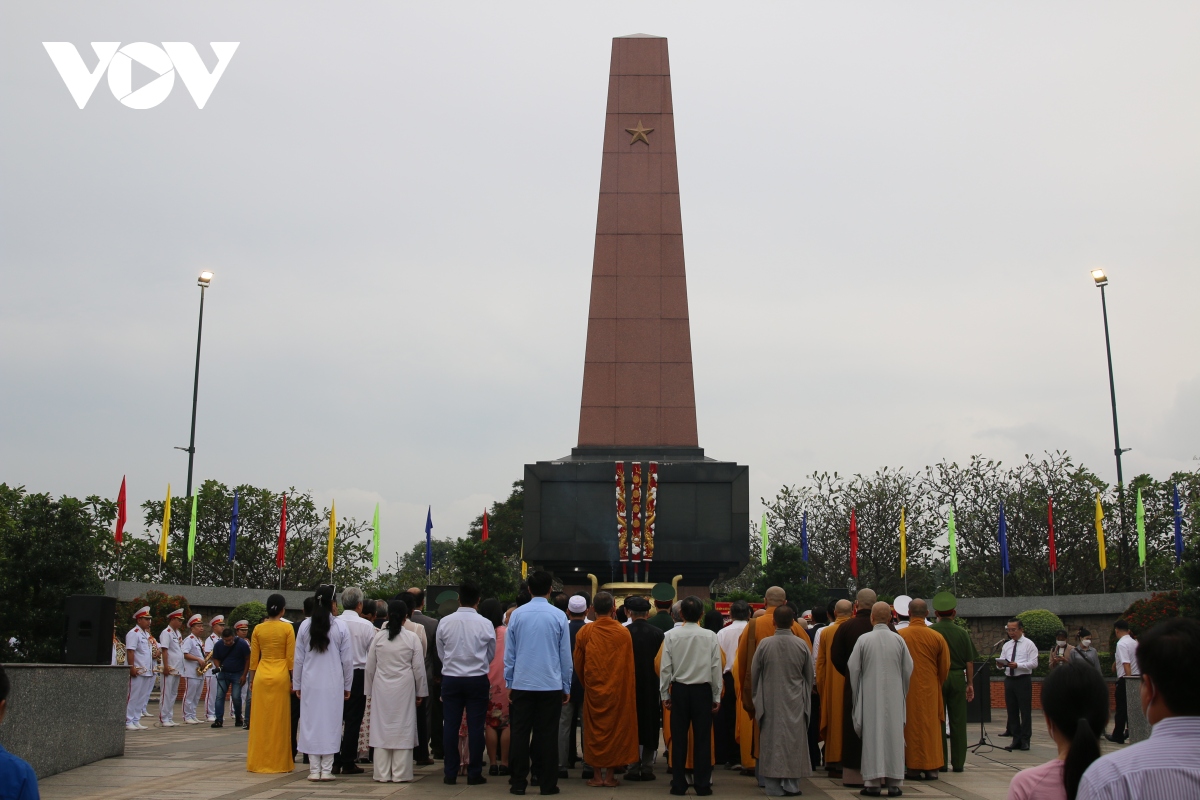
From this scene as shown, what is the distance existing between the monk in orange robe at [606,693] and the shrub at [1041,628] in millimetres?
15600

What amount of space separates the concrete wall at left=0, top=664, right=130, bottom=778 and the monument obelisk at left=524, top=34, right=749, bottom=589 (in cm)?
1278

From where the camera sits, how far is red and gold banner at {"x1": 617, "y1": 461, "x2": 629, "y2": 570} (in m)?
22.4

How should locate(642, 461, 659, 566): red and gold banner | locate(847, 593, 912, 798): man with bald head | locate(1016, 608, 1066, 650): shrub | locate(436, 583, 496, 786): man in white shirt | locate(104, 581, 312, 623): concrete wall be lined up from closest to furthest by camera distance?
1. locate(847, 593, 912, 798): man with bald head
2. locate(436, 583, 496, 786): man in white shirt
3. locate(1016, 608, 1066, 650): shrub
4. locate(642, 461, 659, 566): red and gold banner
5. locate(104, 581, 312, 623): concrete wall

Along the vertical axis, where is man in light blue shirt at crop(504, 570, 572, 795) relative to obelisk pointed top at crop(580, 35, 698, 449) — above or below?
below

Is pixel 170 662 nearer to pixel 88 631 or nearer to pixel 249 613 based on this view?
pixel 88 631

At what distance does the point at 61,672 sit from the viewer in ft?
30.8

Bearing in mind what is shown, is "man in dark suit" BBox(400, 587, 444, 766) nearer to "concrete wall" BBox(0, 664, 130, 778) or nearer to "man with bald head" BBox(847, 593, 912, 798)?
"concrete wall" BBox(0, 664, 130, 778)

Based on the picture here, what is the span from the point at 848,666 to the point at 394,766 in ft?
12.2

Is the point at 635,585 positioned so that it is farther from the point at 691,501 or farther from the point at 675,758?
the point at 675,758

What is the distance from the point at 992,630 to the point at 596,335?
1231 cm

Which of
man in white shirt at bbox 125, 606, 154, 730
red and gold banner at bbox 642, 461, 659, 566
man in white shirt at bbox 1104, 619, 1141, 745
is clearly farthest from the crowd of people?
red and gold banner at bbox 642, 461, 659, 566

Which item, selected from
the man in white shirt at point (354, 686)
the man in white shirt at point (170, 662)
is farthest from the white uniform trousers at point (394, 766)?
the man in white shirt at point (170, 662)

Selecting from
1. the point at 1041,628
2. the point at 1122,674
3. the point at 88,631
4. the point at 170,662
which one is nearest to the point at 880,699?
the point at 1122,674

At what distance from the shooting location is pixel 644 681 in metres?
9.52
